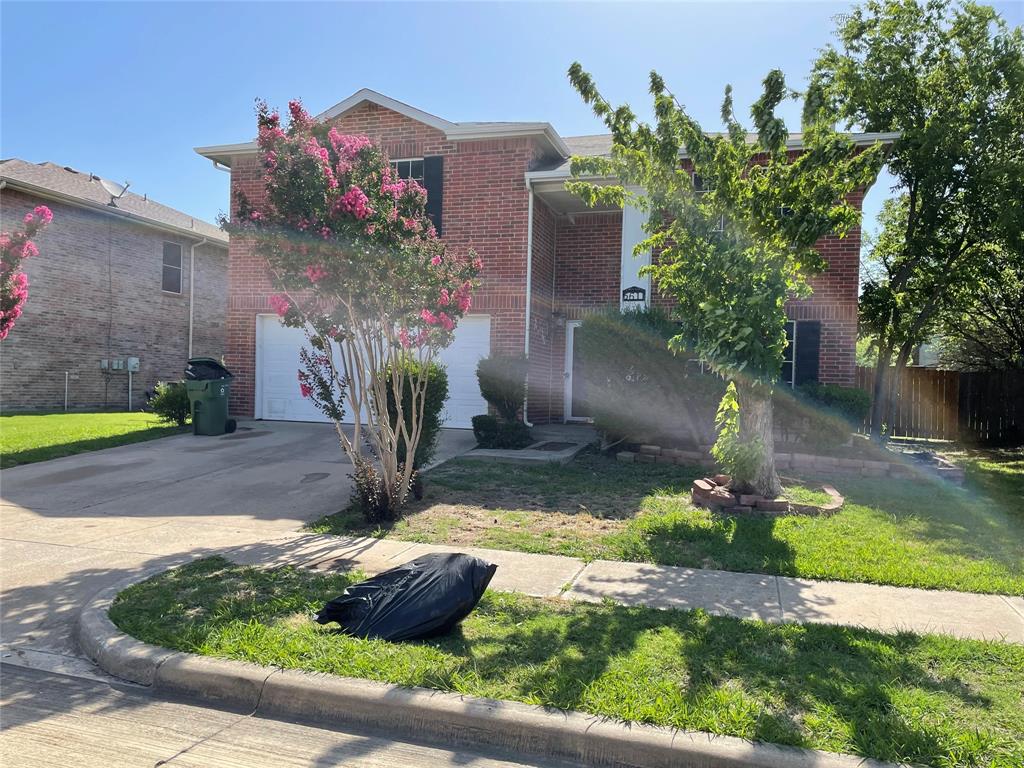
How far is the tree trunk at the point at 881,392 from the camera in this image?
43.5 feet

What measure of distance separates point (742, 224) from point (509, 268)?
244 inches

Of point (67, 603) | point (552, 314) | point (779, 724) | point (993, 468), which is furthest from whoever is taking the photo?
point (552, 314)

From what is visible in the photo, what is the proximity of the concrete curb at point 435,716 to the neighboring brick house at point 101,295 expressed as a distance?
44.9 ft

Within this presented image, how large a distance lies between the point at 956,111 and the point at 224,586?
12989mm

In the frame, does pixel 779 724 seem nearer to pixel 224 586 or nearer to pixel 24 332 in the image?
pixel 224 586

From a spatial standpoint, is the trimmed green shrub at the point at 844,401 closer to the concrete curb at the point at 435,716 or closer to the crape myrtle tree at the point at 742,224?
the crape myrtle tree at the point at 742,224

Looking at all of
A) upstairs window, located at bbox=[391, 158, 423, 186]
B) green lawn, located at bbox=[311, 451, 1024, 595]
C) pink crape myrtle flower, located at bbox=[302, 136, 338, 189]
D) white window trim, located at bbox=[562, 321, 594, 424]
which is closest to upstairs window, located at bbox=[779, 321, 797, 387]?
green lawn, located at bbox=[311, 451, 1024, 595]

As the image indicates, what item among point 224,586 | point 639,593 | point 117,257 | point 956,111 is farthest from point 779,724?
point 117,257

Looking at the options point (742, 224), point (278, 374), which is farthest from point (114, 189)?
point (742, 224)

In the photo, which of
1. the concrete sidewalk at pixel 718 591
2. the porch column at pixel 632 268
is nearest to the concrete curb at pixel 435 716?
the concrete sidewalk at pixel 718 591

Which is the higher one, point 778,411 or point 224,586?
point 778,411

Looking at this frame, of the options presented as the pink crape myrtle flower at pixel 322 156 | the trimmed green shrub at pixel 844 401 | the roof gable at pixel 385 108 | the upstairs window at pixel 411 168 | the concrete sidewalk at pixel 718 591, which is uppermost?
the roof gable at pixel 385 108

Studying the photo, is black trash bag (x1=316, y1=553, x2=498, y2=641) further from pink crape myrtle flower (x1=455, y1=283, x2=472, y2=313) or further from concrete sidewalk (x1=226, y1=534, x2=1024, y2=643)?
pink crape myrtle flower (x1=455, y1=283, x2=472, y2=313)

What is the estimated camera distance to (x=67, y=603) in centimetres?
483
